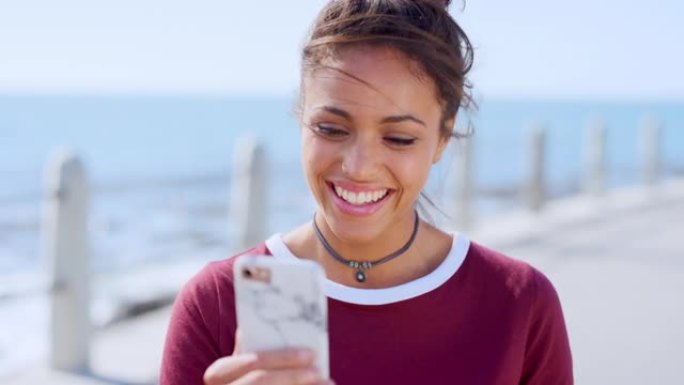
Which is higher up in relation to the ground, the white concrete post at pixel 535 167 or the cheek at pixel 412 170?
the cheek at pixel 412 170

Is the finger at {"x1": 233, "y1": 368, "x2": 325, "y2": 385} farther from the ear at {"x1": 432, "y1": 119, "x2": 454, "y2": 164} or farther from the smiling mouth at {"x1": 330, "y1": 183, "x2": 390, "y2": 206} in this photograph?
the ear at {"x1": 432, "y1": 119, "x2": 454, "y2": 164}

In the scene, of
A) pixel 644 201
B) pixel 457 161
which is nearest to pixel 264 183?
pixel 457 161

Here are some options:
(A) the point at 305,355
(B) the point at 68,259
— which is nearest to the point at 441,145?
(A) the point at 305,355

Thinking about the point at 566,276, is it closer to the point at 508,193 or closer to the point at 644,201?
the point at 644,201

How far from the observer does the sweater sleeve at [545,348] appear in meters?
1.71

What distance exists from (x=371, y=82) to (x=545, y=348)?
550 mm

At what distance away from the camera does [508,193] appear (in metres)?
21.1

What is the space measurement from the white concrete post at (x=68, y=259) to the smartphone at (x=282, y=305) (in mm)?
4249

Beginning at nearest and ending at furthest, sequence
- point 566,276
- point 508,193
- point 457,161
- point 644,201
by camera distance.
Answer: point 566,276
point 457,161
point 644,201
point 508,193

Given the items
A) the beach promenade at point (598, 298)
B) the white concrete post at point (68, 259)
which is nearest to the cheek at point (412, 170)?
the beach promenade at point (598, 298)

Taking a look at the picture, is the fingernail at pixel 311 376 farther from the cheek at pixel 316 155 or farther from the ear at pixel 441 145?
the ear at pixel 441 145

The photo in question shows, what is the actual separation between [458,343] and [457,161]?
8.40 meters

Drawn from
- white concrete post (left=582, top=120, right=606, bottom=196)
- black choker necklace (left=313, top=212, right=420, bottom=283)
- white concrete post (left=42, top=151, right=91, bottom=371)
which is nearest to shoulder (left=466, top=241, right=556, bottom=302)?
black choker necklace (left=313, top=212, right=420, bottom=283)

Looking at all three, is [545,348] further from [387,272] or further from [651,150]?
[651,150]
